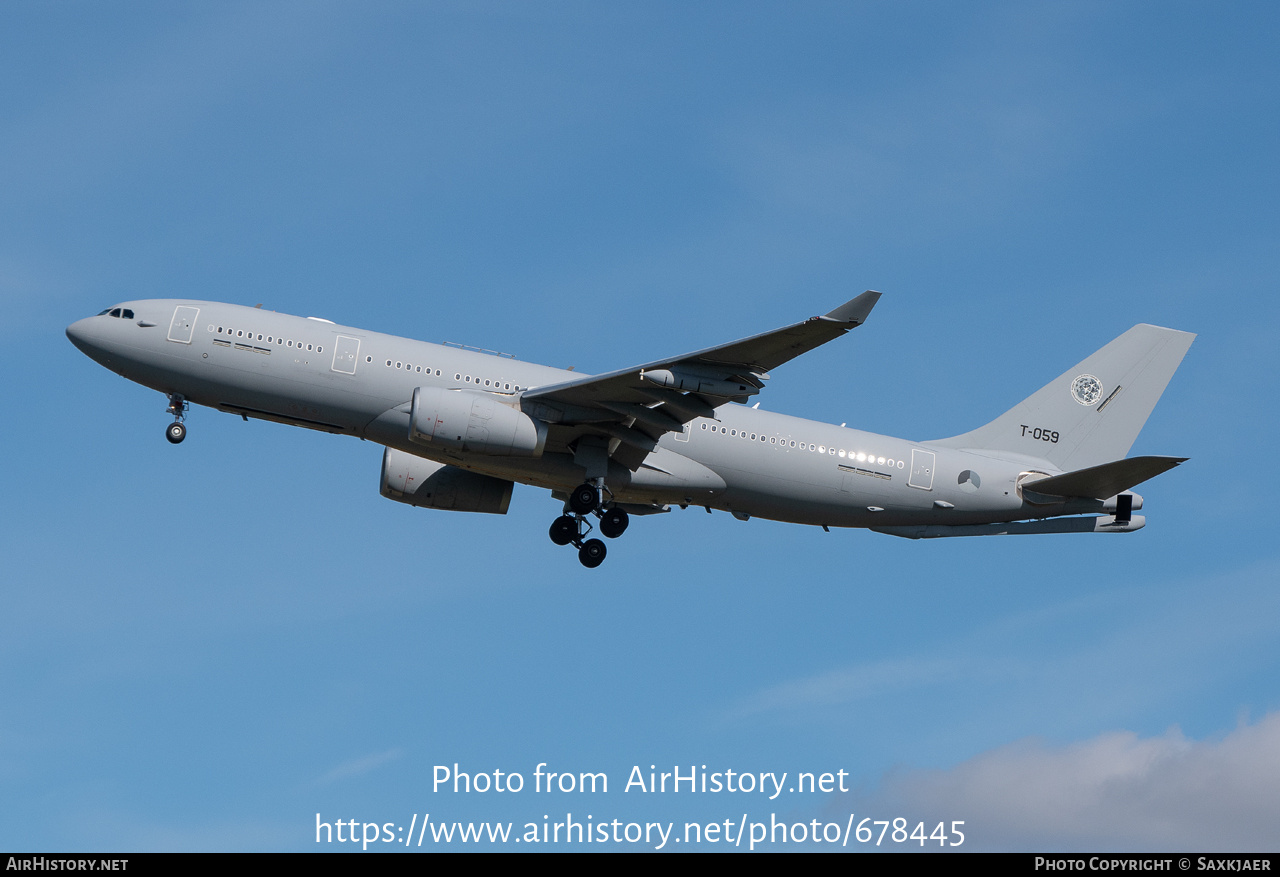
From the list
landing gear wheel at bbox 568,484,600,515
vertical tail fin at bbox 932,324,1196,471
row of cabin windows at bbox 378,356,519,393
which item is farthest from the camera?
vertical tail fin at bbox 932,324,1196,471

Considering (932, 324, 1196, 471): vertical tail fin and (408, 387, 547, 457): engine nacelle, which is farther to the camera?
(932, 324, 1196, 471): vertical tail fin

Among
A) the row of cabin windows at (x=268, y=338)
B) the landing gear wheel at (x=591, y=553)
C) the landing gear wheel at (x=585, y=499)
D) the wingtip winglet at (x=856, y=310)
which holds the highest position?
the row of cabin windows at (x=268, y=338)

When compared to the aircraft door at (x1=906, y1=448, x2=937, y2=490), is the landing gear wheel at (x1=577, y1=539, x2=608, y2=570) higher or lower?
lower

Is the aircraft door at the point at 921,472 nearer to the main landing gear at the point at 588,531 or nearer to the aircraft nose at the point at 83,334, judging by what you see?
the main landing gear at the point at 588,531

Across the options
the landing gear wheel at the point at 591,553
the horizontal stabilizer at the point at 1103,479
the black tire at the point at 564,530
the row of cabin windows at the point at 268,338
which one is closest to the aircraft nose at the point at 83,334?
the row of cabin windows at the point at 268,338

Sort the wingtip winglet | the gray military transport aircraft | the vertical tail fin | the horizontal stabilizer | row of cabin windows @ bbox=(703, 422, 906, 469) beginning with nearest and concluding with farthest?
the wingtip winglet
the gray military transport aircraft
the horizontal stabilizer
row of cabin windows @ bbox=(703, 422, 906, 469)
the vertical tail fin

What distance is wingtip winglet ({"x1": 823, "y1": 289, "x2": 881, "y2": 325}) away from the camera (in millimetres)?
27562

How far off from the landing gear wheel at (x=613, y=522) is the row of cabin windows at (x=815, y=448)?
3.34 m

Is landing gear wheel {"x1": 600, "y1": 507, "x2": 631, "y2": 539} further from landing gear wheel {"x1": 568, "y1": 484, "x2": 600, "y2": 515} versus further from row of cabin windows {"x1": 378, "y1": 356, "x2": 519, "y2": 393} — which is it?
row of cabin windows {"x1": 378, "y1": 356, "x2": 519, "y2": 393}

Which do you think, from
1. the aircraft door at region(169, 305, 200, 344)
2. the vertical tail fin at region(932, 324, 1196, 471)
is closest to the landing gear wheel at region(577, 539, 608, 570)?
the vertical tail fin at region(932, 324, 1196, 471)

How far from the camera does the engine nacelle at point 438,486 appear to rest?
36.8 metres

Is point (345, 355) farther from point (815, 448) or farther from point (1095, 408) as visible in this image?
point (1095, 408)

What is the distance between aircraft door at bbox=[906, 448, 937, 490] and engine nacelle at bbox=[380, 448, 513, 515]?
35.4 ft
